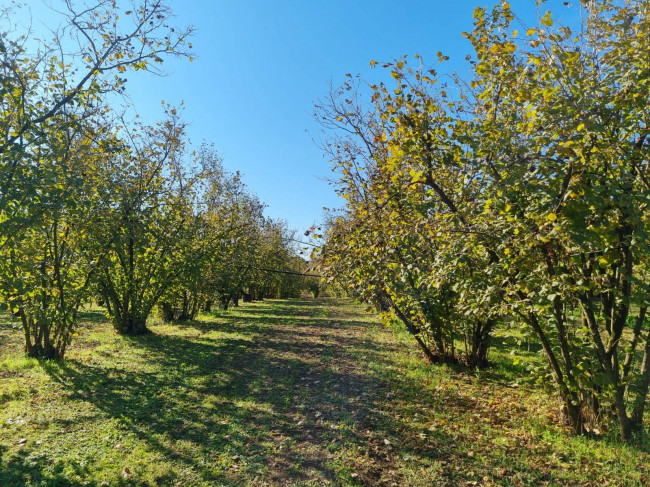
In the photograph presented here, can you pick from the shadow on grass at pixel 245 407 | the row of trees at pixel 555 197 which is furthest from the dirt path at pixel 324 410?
the row of trees at pixel 555 197

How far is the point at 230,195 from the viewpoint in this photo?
19641 millimetres

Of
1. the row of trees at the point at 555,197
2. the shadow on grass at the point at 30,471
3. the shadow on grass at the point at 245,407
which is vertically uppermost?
the row of trees at the point at 555,197

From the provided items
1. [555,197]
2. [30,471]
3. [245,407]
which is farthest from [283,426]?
[555,197]

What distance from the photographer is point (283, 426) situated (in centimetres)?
551

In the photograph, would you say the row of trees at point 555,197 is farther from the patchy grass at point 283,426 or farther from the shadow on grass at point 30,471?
the shadow on grass at point 30,471

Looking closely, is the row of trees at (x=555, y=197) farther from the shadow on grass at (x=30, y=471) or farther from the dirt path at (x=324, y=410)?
the shadow on grass at (x=30, y=471)

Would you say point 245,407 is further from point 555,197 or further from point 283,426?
point 555,197

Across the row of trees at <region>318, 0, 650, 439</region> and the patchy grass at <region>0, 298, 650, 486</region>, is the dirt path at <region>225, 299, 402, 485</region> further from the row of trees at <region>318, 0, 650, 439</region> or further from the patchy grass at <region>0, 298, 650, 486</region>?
the row of trees at <region>318, 0, 650, 439</region>

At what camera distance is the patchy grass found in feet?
13.7

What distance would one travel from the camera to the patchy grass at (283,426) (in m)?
4.16

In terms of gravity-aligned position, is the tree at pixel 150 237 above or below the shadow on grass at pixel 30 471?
above

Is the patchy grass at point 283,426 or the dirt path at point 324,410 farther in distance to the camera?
the dirt path at point 324,410

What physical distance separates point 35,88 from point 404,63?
6040 mm

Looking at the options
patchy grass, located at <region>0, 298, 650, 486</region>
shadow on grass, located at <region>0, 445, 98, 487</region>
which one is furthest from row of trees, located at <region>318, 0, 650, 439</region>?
shadow on grass, located at <region>0, 445, 98, 487</region>
